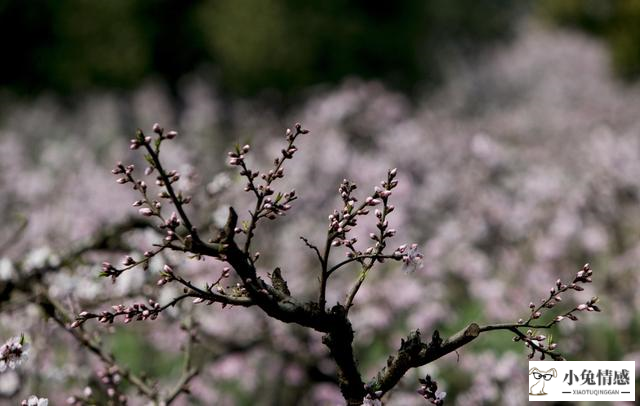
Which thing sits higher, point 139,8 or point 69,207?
point 139,8

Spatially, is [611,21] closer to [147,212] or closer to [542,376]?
A: [542,376]

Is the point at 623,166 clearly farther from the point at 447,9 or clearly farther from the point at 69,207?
the point at 447,9

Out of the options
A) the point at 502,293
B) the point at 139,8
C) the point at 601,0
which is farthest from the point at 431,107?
the point at 502,293

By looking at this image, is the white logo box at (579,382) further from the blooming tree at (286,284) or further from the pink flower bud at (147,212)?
the pink flower bud at (147,212)

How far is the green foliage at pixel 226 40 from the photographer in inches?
835

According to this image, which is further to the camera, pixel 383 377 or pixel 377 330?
pixel 377 330

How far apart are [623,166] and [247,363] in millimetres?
4144

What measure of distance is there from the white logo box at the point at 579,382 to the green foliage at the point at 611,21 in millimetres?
21929

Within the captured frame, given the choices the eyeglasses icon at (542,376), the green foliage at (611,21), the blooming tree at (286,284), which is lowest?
the blooming tree at (286,284)

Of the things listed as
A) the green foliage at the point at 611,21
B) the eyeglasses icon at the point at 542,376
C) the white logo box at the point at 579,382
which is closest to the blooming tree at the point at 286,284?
the eyeglasses icon at the point at 542,376

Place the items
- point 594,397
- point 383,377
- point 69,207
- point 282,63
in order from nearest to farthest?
1. point 383,377
2. point 594,397
3. point 69,207
4. point 282,63

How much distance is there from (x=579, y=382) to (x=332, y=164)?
7.00 metres

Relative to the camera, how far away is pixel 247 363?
6465 millimetres

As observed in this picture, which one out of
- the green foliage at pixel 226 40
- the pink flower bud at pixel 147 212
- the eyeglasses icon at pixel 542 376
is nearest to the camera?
the pink flower bud at pixel 147 212
